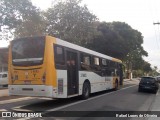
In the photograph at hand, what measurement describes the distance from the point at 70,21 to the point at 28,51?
49.8 ft

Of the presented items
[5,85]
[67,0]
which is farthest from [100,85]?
[5,85]

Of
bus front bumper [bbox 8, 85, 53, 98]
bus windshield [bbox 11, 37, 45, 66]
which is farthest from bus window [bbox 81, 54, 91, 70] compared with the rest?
bus front bumper [bbox 8, 85, 53, 98]

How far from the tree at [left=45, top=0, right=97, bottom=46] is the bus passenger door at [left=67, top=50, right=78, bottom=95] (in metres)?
12.5

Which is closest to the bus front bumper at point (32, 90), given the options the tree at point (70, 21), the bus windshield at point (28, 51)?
the bus windshield at point (28, 51)

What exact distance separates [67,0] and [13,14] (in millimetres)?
11778

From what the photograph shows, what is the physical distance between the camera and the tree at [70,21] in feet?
95.6

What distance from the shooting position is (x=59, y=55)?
15.0m

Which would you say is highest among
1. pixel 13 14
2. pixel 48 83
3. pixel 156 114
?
pixel 13 14

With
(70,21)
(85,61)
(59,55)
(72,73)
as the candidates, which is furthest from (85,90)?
(70,21)

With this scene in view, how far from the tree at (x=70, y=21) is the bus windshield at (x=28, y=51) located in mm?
14566

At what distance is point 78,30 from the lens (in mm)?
29484

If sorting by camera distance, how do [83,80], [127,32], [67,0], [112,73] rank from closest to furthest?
Result: [83,80] → [112,73] → [67,0] → [127,32]

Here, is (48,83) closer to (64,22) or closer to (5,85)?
(64,22)

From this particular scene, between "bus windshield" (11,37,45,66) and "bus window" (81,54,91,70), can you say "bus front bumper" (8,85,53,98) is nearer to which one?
"bus windshield" (11,37,45,66)
